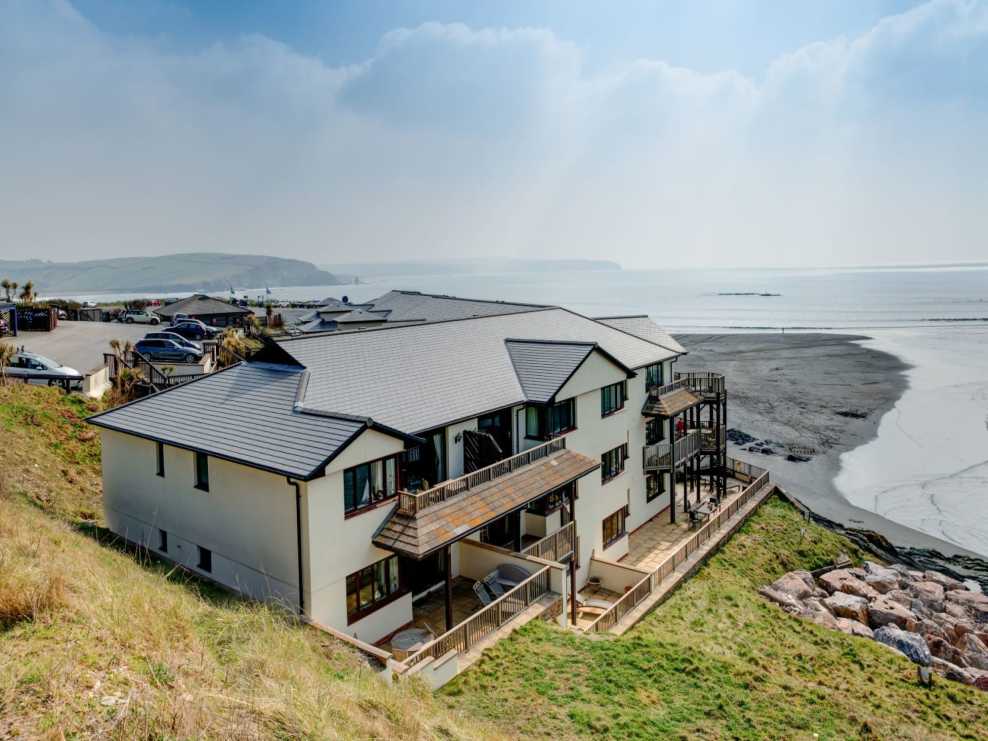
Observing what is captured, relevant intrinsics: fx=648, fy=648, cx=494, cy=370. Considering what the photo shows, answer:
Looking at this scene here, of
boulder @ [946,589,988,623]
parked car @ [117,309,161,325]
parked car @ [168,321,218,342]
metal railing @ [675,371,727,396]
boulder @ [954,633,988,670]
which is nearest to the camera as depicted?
boulder @ [954,633,988,670]

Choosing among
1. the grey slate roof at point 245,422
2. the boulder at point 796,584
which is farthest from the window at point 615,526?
the grey slate roof at point 245,422

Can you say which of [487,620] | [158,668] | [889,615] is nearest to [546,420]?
[487,620]

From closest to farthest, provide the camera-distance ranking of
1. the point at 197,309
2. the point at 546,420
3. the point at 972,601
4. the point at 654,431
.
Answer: the point at 546,420 → the point at 972,601 → the point at 654,431 → the point at 197,309

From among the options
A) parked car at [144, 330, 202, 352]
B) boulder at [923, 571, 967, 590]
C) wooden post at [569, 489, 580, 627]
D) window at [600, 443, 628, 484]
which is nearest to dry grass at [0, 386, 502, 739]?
wooden post at [569, 489, 580, 627]

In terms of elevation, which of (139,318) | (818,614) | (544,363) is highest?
(139,318)

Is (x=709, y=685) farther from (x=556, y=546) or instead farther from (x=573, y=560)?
(x=556, y=546)

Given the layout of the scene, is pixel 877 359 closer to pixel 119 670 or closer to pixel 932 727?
pixel 932 727

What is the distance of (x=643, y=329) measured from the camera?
36156 mm

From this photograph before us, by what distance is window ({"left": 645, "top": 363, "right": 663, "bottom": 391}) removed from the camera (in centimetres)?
3033

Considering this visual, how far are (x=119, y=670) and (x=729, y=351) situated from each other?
319ft

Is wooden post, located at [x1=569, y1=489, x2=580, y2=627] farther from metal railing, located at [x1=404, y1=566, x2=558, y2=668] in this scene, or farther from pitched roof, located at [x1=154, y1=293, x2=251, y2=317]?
pitched roof, located at [x1=154, y1=293, x2=251, y2=317]

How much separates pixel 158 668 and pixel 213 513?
9.47 m

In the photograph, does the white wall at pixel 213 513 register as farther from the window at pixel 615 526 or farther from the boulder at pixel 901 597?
the boulder at pixel 901 597

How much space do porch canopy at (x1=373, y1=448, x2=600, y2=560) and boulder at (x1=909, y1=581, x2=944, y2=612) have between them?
15486mm
